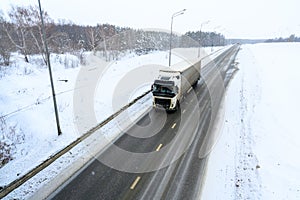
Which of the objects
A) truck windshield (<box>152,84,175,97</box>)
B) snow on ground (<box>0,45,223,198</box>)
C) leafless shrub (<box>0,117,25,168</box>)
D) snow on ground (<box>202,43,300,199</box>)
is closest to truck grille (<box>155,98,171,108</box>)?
truck windshield (<box>152,84,175,97</box>)

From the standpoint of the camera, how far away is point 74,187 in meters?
8.43

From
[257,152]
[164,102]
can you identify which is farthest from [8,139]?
[257,152]

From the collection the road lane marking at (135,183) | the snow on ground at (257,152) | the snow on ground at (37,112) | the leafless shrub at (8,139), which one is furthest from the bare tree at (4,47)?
the snow on ground at (257,152)

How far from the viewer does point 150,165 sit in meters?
9.85

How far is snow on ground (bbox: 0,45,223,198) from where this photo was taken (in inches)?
398

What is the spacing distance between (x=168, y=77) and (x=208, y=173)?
9343 mm

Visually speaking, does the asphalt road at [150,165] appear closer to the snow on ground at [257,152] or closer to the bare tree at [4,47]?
the snow on ground at [257,152]

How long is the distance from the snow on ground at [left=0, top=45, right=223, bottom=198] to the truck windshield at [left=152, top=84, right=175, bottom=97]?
229cm

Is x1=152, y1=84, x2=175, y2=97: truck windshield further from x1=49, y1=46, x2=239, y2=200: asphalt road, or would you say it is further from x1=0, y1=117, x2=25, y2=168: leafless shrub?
x1=0, y1=117, x2=25, y2=168: leafless shrub

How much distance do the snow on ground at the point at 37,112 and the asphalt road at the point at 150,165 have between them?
161 cm

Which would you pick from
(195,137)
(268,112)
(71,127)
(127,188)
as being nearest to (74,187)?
(127,188)

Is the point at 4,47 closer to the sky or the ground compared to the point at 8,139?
closer to the sky

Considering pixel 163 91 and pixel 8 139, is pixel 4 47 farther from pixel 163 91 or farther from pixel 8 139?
pixel 163 91

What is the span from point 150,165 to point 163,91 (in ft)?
24.3
